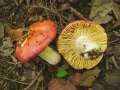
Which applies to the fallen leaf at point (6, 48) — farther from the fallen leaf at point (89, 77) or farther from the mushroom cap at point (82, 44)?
the fallen leaf at point (89, 77)

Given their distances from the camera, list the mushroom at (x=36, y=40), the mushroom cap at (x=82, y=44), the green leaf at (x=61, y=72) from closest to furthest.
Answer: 1. the mushroom at (x=36, y=40)
2. the mushroom cap at (x=82, y=44)
3. the green leaf at (x=61, y=72)

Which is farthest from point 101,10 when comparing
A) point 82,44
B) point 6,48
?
point 6,48

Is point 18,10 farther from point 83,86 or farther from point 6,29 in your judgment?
point 83,86

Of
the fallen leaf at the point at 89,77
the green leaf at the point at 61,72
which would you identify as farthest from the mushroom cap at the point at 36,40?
the fallen leaf at the point at 89,77

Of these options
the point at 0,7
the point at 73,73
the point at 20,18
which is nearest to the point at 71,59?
the point at 73,73

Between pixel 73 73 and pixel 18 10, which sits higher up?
pixel 18 10

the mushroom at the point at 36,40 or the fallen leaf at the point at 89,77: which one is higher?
the mushroom at the point at 36,40

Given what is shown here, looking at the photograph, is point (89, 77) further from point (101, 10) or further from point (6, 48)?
point (6, 48)
